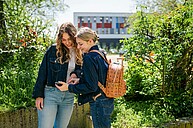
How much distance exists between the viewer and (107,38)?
56938 mm

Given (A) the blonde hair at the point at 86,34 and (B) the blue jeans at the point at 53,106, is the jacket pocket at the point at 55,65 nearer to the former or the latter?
(B) the blue jeans at the point at 53,106

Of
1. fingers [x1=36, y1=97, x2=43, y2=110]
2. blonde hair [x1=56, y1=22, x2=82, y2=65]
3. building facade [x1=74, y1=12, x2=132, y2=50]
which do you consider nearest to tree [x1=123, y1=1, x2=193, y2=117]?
blonde hair [x1=56, y1=22, x2=82, y2=65]

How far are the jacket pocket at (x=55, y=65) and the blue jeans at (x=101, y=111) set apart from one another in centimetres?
44

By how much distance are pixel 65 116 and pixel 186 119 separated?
1682 millimetres

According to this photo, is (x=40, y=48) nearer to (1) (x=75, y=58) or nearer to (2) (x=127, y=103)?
(2) (x=127, y=103)

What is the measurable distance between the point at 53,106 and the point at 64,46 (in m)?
0.52

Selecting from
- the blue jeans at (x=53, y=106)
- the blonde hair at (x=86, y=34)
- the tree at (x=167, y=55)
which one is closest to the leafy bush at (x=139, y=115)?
the tree at (x=167, y=55)

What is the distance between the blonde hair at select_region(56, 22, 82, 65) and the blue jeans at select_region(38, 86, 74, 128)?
0.27m

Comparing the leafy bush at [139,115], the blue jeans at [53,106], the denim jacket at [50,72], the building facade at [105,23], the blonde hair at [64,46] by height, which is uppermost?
the building facade at [105,23]

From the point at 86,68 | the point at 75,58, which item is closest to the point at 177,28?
the point at 75,58

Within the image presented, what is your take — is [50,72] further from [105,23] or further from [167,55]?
[105,23]

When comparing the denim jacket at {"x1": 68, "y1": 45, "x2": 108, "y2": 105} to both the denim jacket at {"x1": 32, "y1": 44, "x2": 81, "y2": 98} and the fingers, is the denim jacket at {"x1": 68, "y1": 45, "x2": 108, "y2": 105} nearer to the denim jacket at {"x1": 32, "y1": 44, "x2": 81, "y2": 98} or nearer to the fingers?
the denim jacket at {"x1": 32, "y1": 44, "x2": 81, "y2": 98}

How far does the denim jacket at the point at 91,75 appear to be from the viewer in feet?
7.63

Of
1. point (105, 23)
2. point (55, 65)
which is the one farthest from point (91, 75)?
point (105, 23)
